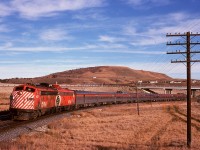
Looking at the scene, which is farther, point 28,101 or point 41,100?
point 41,100

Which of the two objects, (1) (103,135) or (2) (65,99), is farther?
(2) (65,99)

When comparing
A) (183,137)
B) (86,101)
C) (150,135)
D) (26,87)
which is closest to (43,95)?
(26,87)

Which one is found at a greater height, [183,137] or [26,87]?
[26,87]

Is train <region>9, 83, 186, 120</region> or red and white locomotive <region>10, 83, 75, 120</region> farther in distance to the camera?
train <region>9, 83, 186, 120</region>

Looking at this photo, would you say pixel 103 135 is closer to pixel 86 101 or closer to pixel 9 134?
pixel 9 134

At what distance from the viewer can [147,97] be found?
336ft

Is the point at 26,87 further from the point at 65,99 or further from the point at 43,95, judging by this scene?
the point at 65,99

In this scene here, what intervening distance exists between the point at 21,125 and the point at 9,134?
187 inches

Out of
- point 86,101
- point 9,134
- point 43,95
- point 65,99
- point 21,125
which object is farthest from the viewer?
point 86,101

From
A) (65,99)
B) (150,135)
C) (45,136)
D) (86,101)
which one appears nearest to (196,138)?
(150,135)

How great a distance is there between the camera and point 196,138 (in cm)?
3197

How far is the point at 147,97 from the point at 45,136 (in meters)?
79.1

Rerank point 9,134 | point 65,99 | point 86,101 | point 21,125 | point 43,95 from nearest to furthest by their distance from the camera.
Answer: point 9,134 < point 21,125 < point 43,95 < point 65,99 < point 86,101

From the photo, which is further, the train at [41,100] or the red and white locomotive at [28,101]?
the train at [41,100]
